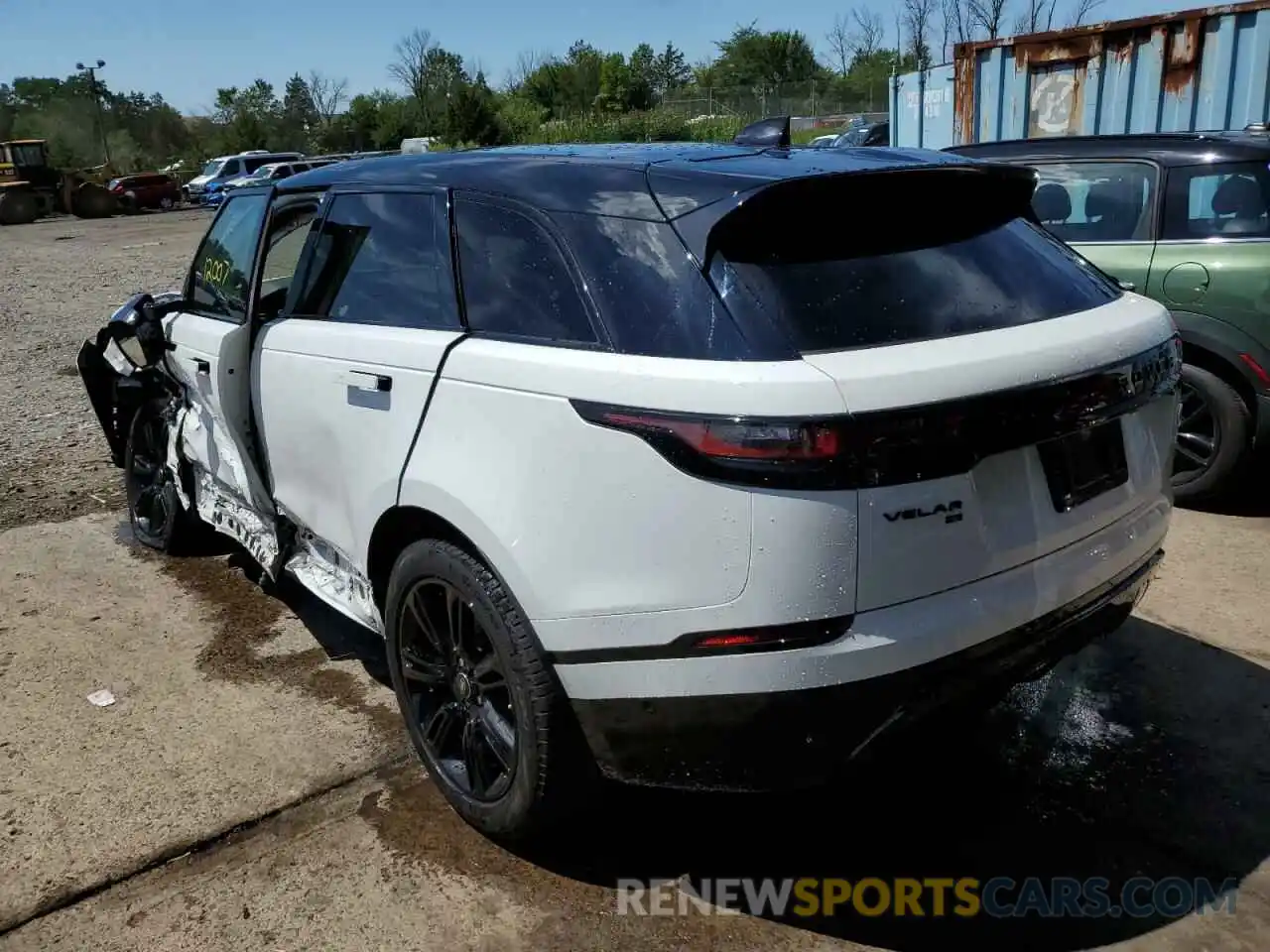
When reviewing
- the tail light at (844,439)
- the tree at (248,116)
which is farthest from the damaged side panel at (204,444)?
the tree at (248,116)

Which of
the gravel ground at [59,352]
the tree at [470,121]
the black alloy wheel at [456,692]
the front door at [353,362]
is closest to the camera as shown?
the black alloy wheel at [456,692]

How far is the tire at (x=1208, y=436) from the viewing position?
4.96m

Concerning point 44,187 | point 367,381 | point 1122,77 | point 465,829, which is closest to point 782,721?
point 465,829

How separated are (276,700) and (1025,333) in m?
2.73

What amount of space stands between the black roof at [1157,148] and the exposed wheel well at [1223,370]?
0.92 meters

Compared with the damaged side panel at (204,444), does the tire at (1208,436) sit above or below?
below

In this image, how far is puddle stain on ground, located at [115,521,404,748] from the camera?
367 cm

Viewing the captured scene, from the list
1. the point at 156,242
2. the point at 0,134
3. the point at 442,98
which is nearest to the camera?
the point at 156,242

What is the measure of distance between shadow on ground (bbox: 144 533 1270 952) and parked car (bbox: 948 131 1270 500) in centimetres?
189

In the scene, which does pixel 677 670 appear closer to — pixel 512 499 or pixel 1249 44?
pixel 512 499

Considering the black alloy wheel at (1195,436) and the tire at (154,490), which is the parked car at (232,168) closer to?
the tire at (154,490)

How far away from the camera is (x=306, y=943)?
8.21 ft

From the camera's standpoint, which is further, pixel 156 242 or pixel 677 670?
pixel 156 242

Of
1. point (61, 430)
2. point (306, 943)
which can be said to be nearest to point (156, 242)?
point (61, 430)
